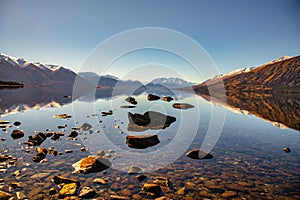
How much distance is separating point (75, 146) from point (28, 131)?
9612mm

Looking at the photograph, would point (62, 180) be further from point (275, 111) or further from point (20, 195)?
point (275, 111)

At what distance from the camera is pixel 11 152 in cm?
1612

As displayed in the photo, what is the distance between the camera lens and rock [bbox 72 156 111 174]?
43.4ft

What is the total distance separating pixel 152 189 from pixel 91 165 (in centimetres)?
506

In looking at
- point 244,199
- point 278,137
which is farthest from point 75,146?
point 278,137

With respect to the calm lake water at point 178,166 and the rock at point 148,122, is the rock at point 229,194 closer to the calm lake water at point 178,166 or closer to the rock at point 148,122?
the calm lake water at point 178,166

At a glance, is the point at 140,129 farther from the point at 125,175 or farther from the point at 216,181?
the point at 216,181

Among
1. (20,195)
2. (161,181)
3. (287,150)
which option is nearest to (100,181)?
(161,181)

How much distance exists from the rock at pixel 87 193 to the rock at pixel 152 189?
2.93 metres

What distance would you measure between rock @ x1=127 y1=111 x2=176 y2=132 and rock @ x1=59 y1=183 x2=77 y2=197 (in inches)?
619

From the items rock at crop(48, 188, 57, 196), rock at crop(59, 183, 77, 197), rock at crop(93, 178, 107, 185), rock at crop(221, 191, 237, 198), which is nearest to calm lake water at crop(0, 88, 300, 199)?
rock at crop(221, 191, 237, 198)

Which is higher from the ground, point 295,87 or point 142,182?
point 295,87

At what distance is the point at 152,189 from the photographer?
10969 mm

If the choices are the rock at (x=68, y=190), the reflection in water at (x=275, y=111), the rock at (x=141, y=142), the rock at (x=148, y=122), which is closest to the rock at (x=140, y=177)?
the rock at (x=68, y=190)
